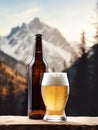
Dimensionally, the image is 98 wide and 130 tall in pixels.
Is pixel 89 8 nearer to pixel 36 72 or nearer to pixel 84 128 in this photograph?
pixel 36 72

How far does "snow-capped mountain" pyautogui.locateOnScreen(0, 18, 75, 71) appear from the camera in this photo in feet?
7.38

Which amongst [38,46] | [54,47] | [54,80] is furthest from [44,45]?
[54,80]

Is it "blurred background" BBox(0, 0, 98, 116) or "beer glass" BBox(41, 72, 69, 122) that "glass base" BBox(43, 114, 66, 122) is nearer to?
"beer glass" BBox(41, 72, 69, 122)

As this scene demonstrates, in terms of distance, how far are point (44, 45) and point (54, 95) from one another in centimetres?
119

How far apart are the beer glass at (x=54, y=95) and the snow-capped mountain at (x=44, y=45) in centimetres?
111

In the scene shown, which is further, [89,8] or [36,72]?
[89,8]

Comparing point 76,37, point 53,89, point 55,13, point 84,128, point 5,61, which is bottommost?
point 84,128

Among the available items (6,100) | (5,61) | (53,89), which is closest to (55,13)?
(5,61)

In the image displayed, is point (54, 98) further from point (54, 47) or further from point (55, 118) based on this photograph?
point (54, 47)

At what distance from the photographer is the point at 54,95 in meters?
1.12

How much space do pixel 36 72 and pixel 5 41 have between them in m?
1.06

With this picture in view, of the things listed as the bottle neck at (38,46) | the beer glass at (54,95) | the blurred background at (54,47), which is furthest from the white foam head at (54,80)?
the blurred background at (54,47)

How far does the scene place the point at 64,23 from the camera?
2.25 m

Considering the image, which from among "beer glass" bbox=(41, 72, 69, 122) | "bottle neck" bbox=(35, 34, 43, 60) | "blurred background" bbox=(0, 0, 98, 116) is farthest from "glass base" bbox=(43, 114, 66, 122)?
"blurred background" bbox=(0, 0, 98, 116)
